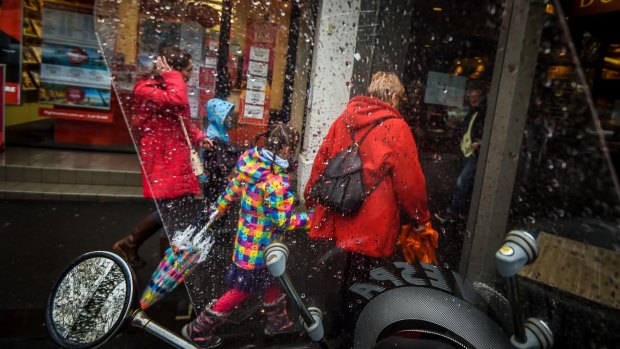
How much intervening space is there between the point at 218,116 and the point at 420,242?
0.55 metres

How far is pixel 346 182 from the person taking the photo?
2.86 feet

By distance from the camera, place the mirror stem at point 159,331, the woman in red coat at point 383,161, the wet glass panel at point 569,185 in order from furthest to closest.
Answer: the mirror stem at point 159,331 → the woman in red coat at point 383,161 → the wet glass panel at point 569,185

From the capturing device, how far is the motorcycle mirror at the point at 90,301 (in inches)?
48.5

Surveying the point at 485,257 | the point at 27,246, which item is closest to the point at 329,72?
the point at 485,257

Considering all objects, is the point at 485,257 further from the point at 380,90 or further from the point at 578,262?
the point at 380,90

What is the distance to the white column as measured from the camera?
34.4 inches

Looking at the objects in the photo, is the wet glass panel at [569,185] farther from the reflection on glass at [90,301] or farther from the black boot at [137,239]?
the black boot at [137,239]

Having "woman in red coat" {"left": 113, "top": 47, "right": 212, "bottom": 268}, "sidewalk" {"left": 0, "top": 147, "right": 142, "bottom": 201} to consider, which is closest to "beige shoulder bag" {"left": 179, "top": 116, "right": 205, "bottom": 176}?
"woman in red coat" {"left": 113, "top": 47, "right": 212, "bottom": 268}

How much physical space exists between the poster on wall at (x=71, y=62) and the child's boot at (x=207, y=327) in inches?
273

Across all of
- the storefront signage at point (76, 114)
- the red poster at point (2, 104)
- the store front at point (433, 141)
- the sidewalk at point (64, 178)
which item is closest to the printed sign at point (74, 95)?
the storefront signage at point (76, 114)

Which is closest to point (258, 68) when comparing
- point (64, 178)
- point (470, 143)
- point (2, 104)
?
point (470, 143)

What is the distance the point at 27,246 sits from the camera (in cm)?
400

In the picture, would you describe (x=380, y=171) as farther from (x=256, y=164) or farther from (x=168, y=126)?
(x=168, y=126)

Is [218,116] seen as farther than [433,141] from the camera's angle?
Yes
